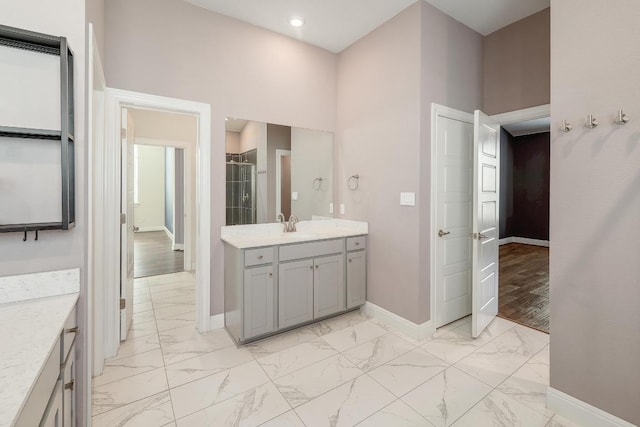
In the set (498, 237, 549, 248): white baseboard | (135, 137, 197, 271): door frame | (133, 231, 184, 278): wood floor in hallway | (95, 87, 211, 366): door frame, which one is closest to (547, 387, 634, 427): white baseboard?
(95, 87, 211, 366): door frame

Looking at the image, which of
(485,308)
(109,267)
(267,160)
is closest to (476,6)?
(267,160)

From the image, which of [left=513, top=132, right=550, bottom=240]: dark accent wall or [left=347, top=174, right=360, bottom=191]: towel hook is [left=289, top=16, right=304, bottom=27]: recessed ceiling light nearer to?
[left=347, top=174, right=360, bottom=191]: towel hook

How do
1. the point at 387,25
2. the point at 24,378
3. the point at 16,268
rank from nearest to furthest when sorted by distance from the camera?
the point at 24,378
the point at 16,268
the point at 387,25

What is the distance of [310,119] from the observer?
3318mm

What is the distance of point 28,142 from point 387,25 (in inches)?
117

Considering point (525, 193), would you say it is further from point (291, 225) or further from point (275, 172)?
point (275, 172)

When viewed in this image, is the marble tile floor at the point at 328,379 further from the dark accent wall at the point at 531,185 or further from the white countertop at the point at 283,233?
the dark accent wall at the point at 531,185

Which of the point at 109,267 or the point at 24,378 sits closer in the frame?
the point at 24,378

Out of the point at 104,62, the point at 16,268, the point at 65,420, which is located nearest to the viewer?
the point at 65,420

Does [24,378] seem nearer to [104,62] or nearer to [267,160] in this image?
[104,62]

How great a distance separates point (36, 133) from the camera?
4.17 feet

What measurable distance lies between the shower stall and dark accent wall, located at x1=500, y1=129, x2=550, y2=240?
659 centimetres

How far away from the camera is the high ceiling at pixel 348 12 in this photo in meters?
2.56

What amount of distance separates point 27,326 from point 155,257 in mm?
5249
